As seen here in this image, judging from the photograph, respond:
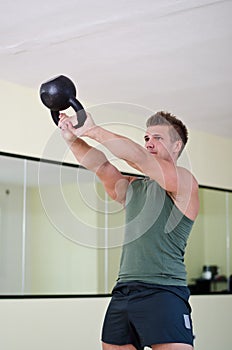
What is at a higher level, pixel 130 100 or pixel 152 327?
pixel 130 100

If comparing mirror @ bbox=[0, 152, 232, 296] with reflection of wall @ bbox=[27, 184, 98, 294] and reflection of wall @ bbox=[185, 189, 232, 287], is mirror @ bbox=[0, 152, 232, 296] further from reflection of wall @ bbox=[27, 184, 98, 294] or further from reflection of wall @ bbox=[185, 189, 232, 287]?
reflection of wall @ bbox=[185, 189, 232, 287]

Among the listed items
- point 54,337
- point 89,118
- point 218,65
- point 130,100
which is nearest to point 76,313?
point 54,337

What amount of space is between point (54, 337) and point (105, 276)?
2.49ft

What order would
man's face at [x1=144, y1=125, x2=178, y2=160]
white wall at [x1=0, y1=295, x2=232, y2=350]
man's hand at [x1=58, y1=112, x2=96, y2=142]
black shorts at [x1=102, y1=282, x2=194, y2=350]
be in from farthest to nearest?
1. white wall at [x1=0, y1=295, x2=232, y2=350]
2. man's face at [x1=144, y1=125, x2=178, y2=160]
3. black shorts at [x1=102, y1=282, x2=194, y2=350]
4. man's hand at [x1=58, y1=112, x2=96, y2=142]

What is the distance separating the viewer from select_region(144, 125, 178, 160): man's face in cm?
282

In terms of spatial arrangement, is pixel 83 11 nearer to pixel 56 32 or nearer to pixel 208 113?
pixel 56 32

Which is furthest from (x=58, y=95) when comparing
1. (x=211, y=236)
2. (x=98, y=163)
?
(x=211, y=236)

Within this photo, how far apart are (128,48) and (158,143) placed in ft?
5.41

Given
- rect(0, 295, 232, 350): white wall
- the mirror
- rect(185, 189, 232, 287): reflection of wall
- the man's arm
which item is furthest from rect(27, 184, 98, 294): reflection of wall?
the man's arm

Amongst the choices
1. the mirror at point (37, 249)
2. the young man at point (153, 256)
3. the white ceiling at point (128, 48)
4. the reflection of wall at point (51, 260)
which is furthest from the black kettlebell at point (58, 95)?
the reflection of wall at point (51, 260)

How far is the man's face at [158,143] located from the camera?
2818 millimetres

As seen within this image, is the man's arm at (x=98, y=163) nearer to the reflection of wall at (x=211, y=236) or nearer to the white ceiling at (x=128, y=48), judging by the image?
the white ceiling at (x=128, y=48)

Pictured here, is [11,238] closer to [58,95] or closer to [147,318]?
[147,318]

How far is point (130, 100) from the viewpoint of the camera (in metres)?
5.68
